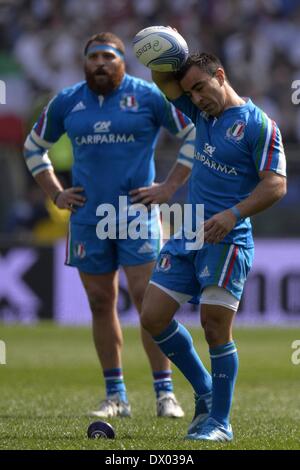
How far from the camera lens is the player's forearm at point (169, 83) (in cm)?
679

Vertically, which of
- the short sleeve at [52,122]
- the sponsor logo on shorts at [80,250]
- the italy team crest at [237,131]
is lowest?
the sponsor logo on shorts at [80,250]

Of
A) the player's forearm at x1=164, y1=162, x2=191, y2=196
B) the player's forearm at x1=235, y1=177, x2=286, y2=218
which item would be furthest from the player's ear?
the player's forearm at x1=164, y1=162, x2=191, y2=196

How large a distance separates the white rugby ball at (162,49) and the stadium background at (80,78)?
321 inches

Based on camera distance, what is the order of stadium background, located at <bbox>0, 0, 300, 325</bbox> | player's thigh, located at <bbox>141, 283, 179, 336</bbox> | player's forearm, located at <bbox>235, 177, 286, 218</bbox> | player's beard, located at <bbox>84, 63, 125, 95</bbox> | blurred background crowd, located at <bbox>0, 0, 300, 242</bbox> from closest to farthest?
player's forearm, located at <bbox>235, 177, 286, 218</bbox>, player's thigh, located at <bbox>141, 283, 179, 336</bbox>, player's beard, located at <bbox>84, 63, 125, 95</bbox>, stadium background, located at <bbox>0, 0, 300, 325</bbox>, blurred background crowd, located at <bbox>0, 0, 300, 242</bbox>

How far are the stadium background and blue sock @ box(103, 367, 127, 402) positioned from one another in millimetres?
6735

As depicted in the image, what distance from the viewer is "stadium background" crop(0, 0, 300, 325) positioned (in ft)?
49.8

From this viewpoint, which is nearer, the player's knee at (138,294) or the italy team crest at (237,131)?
the italy team crest at (237,131)

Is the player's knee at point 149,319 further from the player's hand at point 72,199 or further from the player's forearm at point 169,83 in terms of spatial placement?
the player's hand at point 72,199

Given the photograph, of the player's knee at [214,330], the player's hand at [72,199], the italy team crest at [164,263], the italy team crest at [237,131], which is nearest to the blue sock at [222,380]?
the player's knee at [214,330]

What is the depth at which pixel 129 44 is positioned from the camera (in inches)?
778

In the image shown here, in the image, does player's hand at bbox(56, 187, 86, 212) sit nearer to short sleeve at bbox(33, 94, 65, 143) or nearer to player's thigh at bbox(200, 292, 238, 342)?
short sleeve at bbox(33, 94, 65, 143)

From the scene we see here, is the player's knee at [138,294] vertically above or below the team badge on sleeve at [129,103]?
below

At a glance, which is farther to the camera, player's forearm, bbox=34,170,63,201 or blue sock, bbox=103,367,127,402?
player's forearm, bbox=34,170,63,201
